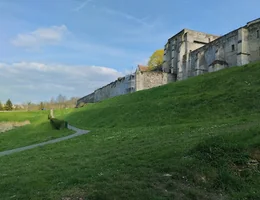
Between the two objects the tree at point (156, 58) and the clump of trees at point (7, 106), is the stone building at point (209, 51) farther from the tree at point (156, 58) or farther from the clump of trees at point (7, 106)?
the clump of trees at point (7, 106)

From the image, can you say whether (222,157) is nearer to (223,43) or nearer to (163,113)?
(163,113)

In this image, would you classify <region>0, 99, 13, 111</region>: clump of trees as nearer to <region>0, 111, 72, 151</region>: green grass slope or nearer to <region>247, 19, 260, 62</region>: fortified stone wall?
<region>0, 111, 72, 151</region>: green grass slope

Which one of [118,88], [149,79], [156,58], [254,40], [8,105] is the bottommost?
[8,105]

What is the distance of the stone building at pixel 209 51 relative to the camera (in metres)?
55.3

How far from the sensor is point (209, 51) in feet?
220

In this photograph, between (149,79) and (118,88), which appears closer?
(149,79)

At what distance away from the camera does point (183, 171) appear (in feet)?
36.5

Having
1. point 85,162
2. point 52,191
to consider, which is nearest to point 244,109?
point 85,162

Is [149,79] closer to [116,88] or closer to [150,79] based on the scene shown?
[150,79]

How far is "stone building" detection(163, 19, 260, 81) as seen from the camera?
55281 millimetres

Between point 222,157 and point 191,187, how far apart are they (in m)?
2.40

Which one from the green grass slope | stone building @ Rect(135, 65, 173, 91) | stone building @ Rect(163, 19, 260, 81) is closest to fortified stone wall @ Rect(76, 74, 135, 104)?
stone building @ Rect(135, 65, 173, 91)

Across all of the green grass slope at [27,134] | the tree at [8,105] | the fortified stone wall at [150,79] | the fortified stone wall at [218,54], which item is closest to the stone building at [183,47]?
the fortified stone wall at [150,79]

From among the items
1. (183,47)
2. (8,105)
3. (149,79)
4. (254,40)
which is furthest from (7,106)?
(254,40)
